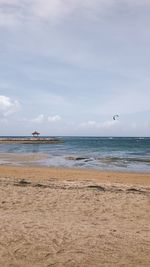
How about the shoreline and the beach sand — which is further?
the shoreline

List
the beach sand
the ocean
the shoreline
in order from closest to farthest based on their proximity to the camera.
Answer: the beach sand → the shoreline → the ocean

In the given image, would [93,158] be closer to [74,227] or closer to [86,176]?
[86,176]

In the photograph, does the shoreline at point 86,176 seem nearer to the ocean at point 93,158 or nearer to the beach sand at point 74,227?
the ocean at point 93,158

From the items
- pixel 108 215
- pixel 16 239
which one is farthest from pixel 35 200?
pixel 16 239

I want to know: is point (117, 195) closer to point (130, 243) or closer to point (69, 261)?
point (130, 243)

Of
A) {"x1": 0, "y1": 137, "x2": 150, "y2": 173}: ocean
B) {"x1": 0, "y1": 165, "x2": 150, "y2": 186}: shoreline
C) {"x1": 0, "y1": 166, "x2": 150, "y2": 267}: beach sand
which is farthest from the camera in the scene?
{"x1": 0, "y1": 137, "x2": 150, "y2": 173}: ocean

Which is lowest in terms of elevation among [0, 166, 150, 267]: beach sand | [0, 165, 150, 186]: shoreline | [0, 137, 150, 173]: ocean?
[0, 137, 150, 173]: ocean

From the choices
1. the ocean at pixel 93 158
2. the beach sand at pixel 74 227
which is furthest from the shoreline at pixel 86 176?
the beach sand at pixel 74 227

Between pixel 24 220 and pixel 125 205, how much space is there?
284 cm

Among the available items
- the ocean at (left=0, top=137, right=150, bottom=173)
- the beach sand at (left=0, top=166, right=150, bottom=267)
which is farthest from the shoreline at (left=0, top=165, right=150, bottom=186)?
the beach sand at (left=0, top=166, right=150, bottom=267)

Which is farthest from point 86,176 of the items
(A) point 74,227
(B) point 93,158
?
(B) point 93,158

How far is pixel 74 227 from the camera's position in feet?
22.2

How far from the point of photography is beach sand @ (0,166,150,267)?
5336 millimetres

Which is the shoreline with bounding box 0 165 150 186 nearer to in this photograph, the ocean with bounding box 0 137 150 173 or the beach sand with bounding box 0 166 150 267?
the ocean with bounding box 0 137 150 173
